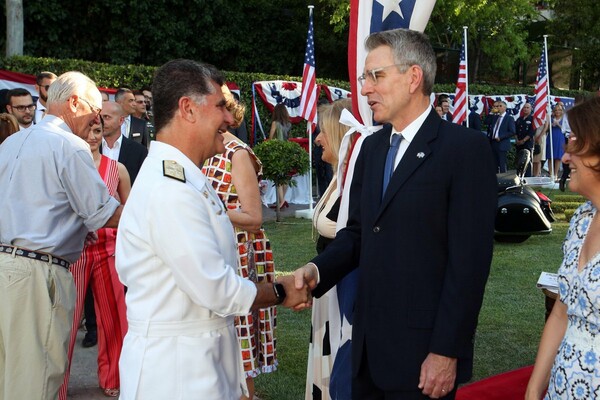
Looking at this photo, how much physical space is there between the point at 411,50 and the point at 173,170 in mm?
1098

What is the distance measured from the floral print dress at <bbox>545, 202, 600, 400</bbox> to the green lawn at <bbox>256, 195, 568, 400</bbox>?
2712 mm

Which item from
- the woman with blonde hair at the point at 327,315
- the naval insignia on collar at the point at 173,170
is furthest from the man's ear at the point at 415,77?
the woman with blonde hair at the point at 327,315

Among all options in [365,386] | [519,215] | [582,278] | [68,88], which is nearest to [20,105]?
[68,88]

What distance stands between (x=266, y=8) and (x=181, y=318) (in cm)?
2609

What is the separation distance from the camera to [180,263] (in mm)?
2377

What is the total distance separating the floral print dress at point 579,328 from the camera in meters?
2.54

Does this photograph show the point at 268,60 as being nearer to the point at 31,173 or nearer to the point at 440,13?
the point at 440,13

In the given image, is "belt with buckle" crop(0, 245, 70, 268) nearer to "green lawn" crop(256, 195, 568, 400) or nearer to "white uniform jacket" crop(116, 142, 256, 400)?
"white uniform jacket" crop(116, 142, 256, 400)

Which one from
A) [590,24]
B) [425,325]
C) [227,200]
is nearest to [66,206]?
[227,200]

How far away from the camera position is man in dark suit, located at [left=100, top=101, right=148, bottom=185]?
6.01 metres

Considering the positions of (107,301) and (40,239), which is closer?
(40,239)

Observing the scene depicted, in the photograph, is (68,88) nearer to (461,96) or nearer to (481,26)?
(461,96)

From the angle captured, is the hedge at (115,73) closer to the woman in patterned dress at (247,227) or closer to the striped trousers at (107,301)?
the striped trousers at (107,301)

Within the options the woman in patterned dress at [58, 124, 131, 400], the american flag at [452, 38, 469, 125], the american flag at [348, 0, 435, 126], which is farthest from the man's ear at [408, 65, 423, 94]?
the american flag at [452, 38, 469, 125]
